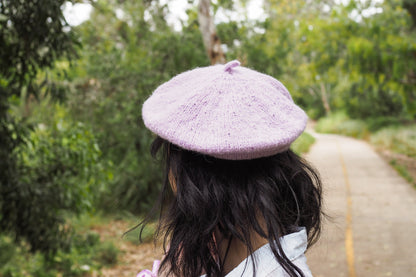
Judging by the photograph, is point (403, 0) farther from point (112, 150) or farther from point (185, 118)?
point (185, 118)

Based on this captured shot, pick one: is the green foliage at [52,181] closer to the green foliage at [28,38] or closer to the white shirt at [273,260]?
the green foliage at [28,38]

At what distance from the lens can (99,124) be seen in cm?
793

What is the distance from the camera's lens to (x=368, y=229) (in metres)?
7.24

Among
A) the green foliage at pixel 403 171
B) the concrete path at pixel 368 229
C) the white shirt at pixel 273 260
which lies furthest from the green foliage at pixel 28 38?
the green foliage at pixel 403 171

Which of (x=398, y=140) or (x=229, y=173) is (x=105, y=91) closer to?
(x=229, y=173)

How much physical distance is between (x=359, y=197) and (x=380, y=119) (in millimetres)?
18383

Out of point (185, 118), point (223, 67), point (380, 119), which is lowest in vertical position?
point (380, 119)

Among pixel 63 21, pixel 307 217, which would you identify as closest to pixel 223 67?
pixel 307 217

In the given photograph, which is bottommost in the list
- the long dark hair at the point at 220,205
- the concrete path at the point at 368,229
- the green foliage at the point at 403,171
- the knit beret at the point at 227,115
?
the green foliage at the point at 403,171

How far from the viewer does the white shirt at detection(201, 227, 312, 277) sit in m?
1.16

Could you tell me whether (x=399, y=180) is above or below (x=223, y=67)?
below

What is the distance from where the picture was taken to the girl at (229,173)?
114 cm

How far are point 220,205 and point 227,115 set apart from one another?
1.00ft

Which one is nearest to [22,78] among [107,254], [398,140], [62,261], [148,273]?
[148,273]
